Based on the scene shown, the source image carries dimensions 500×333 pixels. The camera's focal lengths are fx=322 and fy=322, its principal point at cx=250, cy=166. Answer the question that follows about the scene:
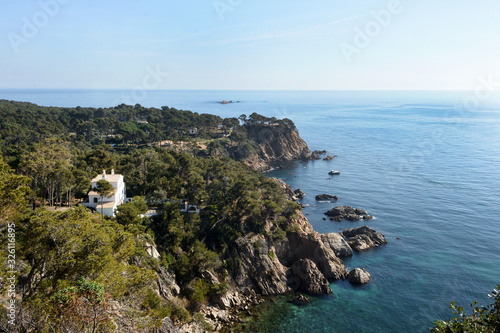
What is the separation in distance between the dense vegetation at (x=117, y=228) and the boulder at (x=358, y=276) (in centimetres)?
1112

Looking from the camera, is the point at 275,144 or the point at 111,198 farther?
the point at 275,144

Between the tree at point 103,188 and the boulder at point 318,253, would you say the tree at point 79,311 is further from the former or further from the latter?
the boulder at point 318,253

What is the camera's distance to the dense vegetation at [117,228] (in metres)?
18.4

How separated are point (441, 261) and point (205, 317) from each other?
36.7m

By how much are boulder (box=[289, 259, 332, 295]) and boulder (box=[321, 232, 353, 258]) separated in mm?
8341

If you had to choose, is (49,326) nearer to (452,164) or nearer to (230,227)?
(230,227)

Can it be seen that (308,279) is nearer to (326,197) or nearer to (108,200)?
(108,200)

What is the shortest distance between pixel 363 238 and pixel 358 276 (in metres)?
12.3

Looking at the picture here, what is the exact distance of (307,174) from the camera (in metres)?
101

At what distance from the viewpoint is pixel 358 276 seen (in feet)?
146

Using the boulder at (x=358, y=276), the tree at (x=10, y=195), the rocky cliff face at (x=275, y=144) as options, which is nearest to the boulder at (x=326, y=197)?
the boulder at (x=358, y=276)

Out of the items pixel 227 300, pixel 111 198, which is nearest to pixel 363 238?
pixel 227 300

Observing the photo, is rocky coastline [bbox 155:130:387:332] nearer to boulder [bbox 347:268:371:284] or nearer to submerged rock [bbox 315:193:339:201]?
boulder [bbox 347:268:371:284]

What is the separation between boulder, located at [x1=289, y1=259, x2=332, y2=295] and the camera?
4256 cm
